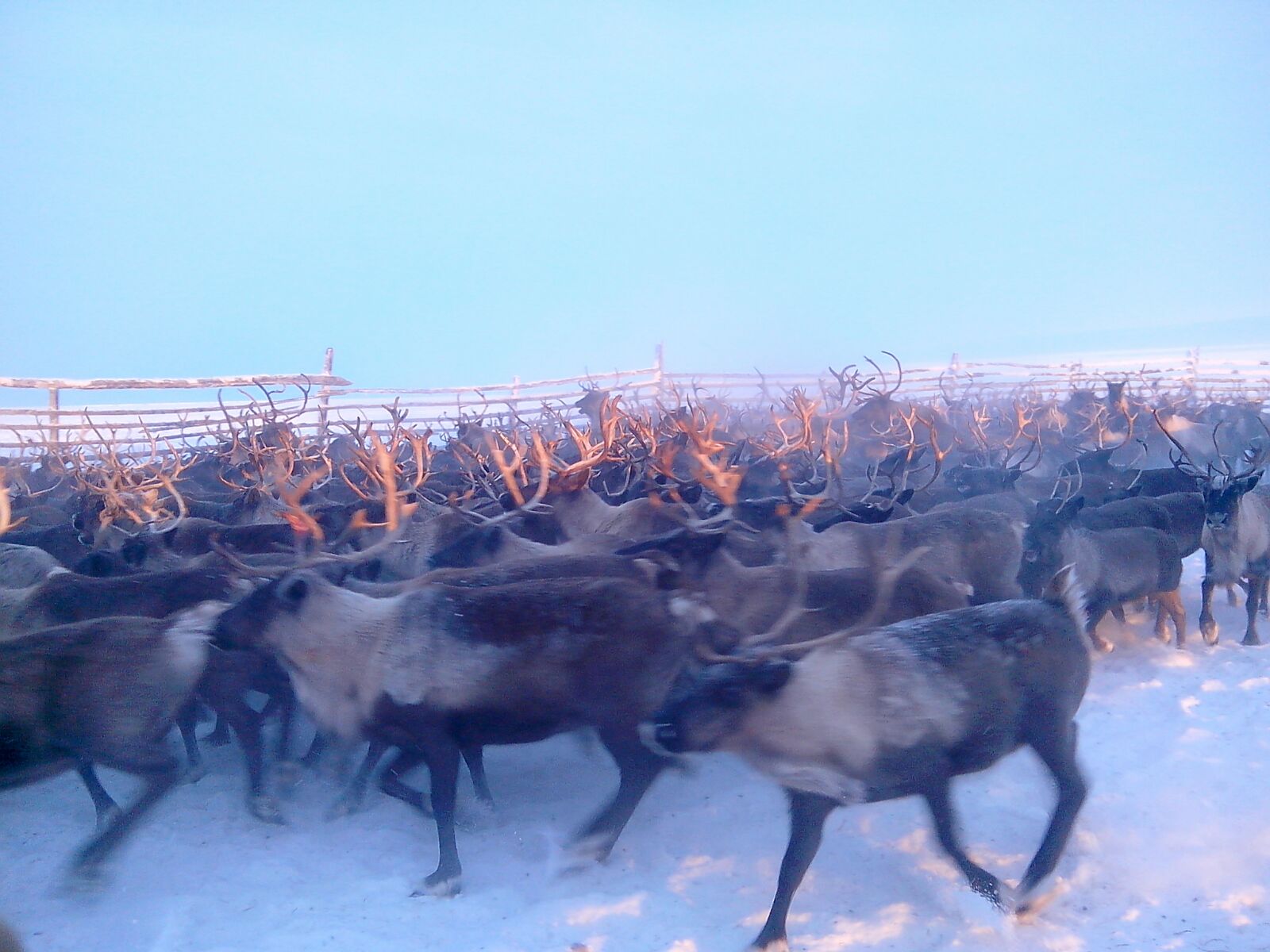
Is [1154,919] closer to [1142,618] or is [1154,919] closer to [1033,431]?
[1142,618]

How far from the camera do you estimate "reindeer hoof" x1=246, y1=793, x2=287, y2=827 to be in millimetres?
3705

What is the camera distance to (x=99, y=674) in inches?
126

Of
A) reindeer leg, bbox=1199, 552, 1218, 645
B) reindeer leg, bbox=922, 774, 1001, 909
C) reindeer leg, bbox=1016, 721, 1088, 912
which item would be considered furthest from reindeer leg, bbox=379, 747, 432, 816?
reindeer leg, bbox=1199, 552, 1218, 645

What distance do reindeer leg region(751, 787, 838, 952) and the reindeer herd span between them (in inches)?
0.4

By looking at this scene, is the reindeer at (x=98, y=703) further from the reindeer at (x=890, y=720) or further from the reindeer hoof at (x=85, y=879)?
the reindeer at (x=890, y=720)

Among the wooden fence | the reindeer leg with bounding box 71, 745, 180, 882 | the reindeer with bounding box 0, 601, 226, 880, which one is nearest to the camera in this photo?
the reindeer with bounding box 0, 601, 226, 880

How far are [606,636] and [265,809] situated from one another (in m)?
1.78

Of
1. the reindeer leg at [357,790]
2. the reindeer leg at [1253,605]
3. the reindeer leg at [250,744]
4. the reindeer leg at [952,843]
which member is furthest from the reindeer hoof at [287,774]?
the reindeer leg at [1253,605]

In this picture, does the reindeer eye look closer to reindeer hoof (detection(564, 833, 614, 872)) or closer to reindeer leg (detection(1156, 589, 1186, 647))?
reindeer hoof (detection(564, 833, 614, 872))

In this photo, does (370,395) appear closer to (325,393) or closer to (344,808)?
(325,393)

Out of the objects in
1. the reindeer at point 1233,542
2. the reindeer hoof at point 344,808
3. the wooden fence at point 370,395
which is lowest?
the reindeer hoof at point 344,808

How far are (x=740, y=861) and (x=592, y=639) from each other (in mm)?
1051

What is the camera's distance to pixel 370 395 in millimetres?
17922

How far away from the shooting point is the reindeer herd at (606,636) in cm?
285
